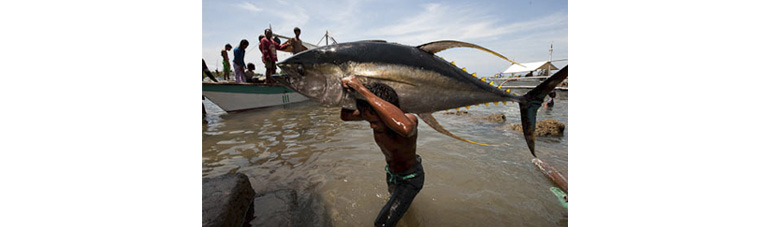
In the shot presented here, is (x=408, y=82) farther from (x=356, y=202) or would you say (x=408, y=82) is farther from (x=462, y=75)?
(x=356, y=202)

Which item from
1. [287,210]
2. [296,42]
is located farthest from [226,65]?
[287,210]

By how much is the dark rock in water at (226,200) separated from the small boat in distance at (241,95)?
22.9 ft

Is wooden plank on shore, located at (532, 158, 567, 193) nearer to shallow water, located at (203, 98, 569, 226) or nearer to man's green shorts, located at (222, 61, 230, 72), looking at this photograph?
shallow water, located at (203, 98, 569, 226)

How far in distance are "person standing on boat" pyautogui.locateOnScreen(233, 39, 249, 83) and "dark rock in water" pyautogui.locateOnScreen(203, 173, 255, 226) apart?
8.71 meters

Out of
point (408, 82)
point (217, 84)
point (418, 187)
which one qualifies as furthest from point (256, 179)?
point (217, 84)

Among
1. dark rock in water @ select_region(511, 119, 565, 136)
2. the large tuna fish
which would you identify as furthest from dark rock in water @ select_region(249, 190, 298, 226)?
dark rock in water @ select_region(511, 119, 565, 136)

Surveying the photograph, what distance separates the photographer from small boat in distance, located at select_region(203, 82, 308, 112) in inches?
371

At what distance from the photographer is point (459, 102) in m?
2.12

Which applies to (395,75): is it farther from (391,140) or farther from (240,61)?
(240,61)

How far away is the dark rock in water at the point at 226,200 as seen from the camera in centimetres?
218

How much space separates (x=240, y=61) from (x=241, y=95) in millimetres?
1379

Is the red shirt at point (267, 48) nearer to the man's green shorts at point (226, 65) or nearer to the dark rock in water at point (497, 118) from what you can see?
the man's green shorts at point (226, 65)

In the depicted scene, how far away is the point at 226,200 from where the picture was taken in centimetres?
239

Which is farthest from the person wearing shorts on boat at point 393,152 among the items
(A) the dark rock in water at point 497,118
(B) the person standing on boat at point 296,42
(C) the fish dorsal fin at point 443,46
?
(A) the dark rock in water at point 497,118
